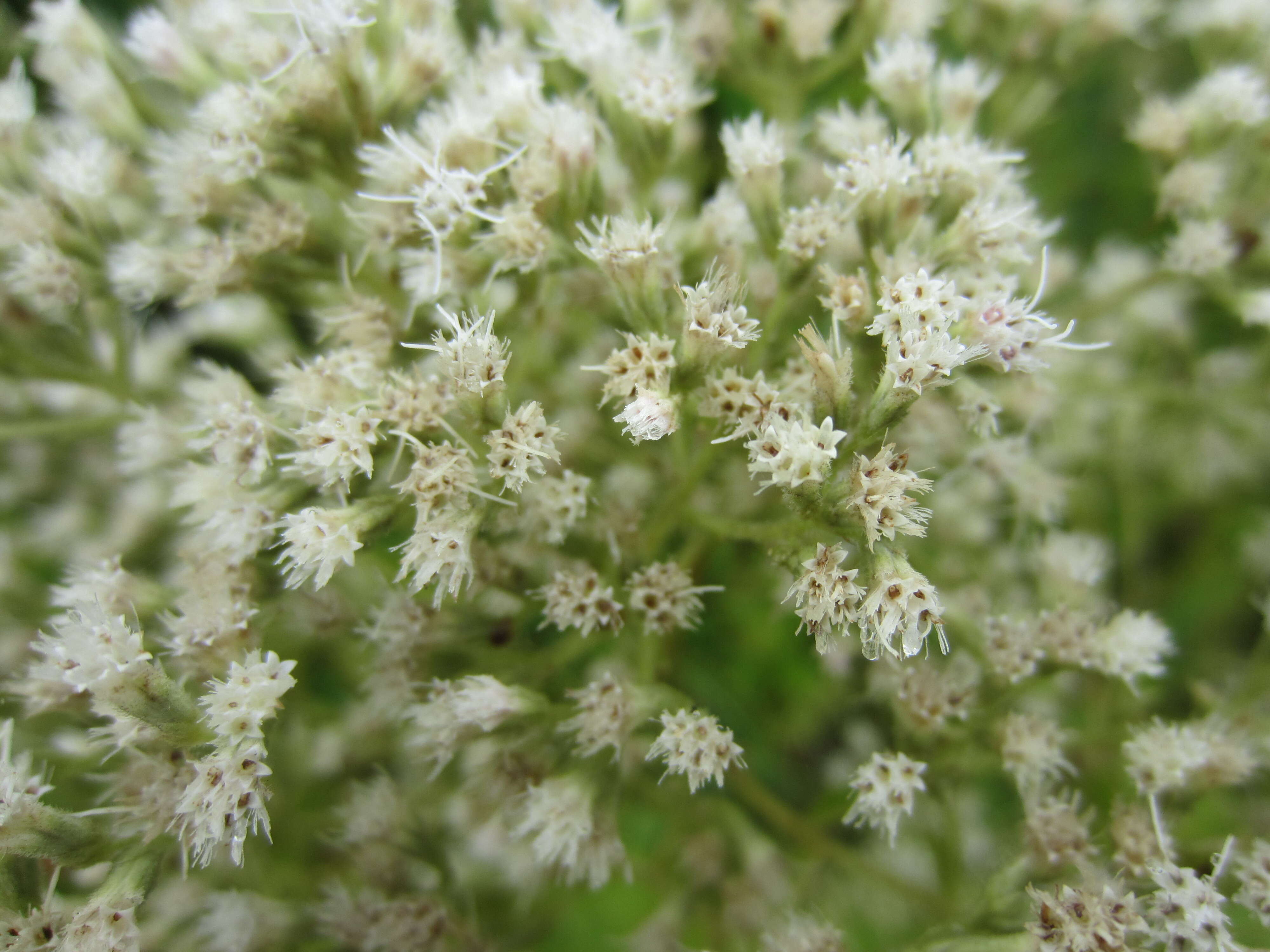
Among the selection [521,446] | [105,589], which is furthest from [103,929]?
[521,446]

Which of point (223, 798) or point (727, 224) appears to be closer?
point (223, 798)

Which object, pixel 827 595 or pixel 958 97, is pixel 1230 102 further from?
pixel 827 595

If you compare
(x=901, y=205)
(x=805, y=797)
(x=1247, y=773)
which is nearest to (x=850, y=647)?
(x=805, y=797)

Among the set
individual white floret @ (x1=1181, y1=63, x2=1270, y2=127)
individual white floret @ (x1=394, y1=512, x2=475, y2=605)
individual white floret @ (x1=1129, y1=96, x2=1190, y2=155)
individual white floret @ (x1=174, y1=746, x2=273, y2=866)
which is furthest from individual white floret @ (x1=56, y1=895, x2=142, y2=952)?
individual white floret @ (x1=1181, y1=63, x2=1270, y2=127)

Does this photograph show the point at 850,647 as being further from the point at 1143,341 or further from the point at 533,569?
the point at 1143,341

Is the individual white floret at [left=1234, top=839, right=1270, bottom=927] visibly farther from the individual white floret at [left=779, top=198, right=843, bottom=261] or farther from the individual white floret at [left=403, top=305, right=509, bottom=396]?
the individual white floret at [left=403, top=305, right=509, bottom=396]
